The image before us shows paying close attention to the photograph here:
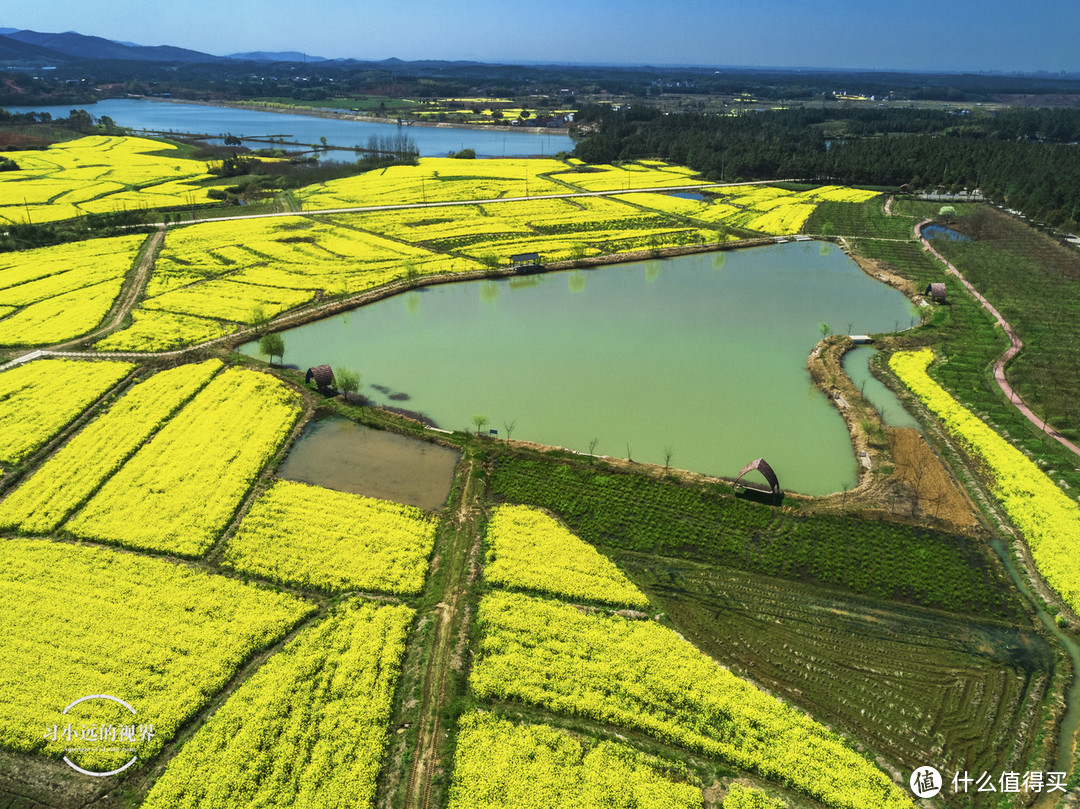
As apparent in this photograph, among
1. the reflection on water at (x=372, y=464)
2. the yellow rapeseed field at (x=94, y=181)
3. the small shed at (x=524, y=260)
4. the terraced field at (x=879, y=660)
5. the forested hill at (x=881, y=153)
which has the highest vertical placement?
the forested hill at (x=881, y=153)

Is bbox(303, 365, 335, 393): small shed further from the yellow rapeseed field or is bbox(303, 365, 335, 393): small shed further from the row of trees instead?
the yellow rapeseed field

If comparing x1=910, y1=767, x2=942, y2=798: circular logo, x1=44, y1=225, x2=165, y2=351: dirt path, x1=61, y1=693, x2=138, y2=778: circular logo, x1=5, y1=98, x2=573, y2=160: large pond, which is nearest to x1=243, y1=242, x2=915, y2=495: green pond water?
x1=44, y1=225, x2=165, y2=351: dirt path

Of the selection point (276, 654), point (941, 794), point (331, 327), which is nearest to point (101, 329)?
point (331, 327)

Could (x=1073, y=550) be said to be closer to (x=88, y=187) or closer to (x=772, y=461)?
(x=772, y=461)

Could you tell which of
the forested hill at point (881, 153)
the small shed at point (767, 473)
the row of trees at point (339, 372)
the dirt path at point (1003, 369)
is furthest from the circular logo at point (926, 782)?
the forested hill at point (881, 153)

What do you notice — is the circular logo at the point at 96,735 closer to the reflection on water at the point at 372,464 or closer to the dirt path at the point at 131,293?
the reflection on water at the point at 372,464

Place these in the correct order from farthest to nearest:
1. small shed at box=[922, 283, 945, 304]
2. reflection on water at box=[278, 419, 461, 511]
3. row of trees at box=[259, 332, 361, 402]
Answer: small shed at box=[922, 283, 945, 304] < row of trees at box=[259, 332, 361, 402] < reflection on water at box=[278, 419, 461, 511]
